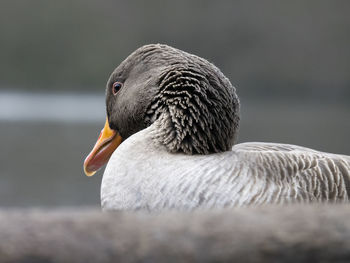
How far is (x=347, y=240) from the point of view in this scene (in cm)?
55

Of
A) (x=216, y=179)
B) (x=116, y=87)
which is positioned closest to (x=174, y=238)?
(x=216, y=179)

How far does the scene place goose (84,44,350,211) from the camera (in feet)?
4.22

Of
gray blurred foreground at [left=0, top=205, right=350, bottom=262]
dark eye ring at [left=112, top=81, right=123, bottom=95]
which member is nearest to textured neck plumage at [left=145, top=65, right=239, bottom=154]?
dark eye ring at [left=112, top=81, right=123, bottom=95]

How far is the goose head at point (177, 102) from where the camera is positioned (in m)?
1.51

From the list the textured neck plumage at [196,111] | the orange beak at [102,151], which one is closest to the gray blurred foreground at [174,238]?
the textured neck plumage at [196,111]

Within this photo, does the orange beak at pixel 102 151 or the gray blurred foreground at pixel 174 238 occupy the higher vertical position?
the gray blurred foreground at pixel 174 238

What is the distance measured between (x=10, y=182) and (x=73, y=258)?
4.05 m

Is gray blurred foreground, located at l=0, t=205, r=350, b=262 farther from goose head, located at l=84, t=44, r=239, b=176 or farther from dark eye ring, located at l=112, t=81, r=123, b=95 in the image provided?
dark eye ring, located at l=112, t=81, r=123, b=95

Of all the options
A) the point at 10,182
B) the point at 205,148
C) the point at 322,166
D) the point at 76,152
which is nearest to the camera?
the point at 322,166

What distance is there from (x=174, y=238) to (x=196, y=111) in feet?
3.22

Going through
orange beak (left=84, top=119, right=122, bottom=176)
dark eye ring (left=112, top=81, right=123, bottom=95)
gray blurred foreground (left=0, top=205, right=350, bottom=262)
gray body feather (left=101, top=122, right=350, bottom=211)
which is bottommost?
orange beak (left=84, top=119, right=122, bottom=176)

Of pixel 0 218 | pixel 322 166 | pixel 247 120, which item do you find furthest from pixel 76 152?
pixel 0 218

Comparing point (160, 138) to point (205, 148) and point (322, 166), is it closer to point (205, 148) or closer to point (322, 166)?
point (205, 148)

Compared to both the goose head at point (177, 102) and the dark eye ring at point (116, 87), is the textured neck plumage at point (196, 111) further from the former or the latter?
the dark eye ring at point (116, 87)
